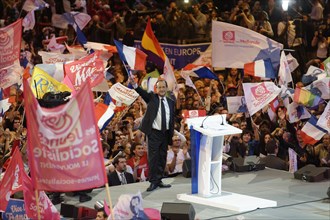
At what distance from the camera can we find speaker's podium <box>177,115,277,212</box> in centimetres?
1225

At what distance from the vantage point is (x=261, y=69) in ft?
53.6

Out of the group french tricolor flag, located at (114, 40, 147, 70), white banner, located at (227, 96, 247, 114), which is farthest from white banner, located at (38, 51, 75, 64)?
white banner, located at (227, 96, 247, 114)

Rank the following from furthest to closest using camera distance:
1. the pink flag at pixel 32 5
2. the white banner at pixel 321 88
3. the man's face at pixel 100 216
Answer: the pink flag at pixel 32 5 → the white banner at pixel 321 88 → the man's face at pixel 100 216

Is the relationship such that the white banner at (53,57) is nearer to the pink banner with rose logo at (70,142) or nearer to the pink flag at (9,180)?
the pink flag at (9,180)

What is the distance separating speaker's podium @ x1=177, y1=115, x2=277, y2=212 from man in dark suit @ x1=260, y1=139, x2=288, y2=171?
2646 mm

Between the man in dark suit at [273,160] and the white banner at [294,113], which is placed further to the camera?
the white banner at [294,113]

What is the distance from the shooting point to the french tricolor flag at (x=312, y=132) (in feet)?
47.8

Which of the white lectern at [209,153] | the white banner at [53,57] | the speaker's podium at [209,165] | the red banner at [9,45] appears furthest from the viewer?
the white banner at [53,57]

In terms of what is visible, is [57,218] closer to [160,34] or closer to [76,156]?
[76,156]

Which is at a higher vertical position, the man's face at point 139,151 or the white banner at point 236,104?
the white banner at point 236,104

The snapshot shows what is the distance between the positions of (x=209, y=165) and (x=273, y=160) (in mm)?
3101

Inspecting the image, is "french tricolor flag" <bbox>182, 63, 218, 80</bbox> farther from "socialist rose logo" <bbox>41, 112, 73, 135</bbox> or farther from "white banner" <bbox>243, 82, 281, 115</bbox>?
"socialist rose logo" <bbox>41, 112, 73, 135</bbox>

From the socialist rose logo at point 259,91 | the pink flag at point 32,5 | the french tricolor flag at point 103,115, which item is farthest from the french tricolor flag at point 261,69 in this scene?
the pink flag at point 32,5

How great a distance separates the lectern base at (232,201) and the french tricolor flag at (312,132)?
2.48m
